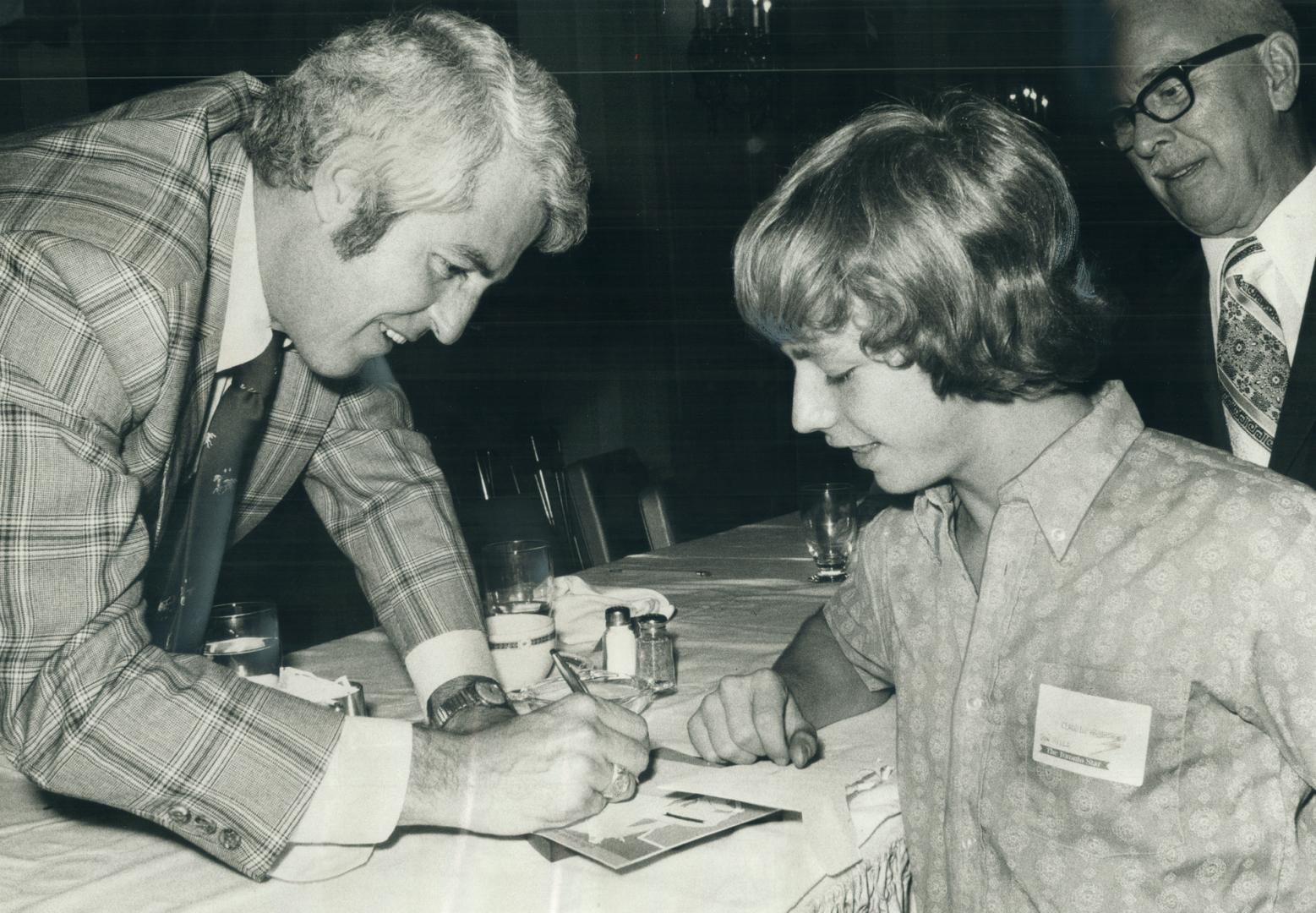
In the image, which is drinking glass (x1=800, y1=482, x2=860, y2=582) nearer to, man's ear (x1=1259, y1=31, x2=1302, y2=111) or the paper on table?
the paper on table

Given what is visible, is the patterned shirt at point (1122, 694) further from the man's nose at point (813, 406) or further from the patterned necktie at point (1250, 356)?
the patterned necktie at point (1250, 356)

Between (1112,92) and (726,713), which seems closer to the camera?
(726,713)

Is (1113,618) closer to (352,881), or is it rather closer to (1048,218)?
(1048,218)

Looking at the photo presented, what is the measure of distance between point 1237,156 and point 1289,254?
0.20 metres

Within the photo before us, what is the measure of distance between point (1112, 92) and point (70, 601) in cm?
193

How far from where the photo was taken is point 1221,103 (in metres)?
1.89

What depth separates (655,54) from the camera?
644 centimetres

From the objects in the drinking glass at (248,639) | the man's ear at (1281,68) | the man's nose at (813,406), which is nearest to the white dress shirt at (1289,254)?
the man's ear at (1281,68)

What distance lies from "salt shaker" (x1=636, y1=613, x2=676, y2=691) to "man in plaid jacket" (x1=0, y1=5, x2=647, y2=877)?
223 millimetres

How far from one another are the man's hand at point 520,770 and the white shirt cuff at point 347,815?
2cm

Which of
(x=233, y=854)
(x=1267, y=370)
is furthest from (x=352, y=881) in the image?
(x=1267, y=370)

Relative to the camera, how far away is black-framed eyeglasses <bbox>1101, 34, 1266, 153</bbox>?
1888 mm

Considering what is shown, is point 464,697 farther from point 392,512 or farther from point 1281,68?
point 1281,68

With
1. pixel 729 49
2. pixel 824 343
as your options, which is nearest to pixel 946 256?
pixel 824 343
